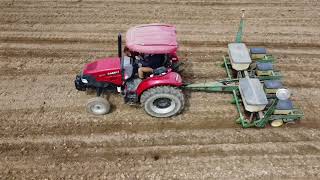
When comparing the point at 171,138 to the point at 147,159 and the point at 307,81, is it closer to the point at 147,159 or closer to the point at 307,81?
the point at 147,159

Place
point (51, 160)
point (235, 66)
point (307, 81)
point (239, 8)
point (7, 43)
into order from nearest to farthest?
point (51, 160) → point (235, 66) → point (307, 81) → point (7, 43) → point (239, 8)

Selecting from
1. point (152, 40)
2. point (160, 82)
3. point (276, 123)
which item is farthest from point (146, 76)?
point (276, 123)

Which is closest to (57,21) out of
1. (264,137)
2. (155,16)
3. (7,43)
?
(7,43)

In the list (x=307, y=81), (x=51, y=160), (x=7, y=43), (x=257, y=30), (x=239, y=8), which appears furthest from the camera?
(x=239, y=8)

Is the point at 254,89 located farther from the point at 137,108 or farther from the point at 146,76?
the point at 137,108

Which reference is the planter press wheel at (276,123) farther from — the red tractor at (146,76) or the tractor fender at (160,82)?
the tractor fender at (160,82)

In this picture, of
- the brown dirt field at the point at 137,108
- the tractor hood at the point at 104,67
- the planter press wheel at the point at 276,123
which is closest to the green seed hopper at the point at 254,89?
the planter press wheel at the point at 276,123
